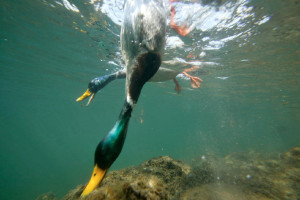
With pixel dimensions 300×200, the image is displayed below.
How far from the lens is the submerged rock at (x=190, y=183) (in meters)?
1.62

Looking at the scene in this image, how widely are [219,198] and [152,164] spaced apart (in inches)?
104

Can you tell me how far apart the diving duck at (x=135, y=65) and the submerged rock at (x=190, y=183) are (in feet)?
1.89

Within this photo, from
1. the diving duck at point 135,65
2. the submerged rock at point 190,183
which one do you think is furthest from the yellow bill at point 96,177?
the submerged rock at point 190,183

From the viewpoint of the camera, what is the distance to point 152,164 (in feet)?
14.4

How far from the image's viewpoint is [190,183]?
484cm

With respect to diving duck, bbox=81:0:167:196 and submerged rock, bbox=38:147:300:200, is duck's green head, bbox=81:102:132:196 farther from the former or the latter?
submerged rock, bbox=38:147:300:200

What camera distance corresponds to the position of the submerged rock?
63.6 inches

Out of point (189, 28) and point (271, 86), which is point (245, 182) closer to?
point (189, 28)

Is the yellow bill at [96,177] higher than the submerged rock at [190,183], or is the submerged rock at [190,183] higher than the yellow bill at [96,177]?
the yellow bill at [96,177]

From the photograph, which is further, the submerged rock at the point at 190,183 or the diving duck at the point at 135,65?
the submerged rock at the point at 190,183

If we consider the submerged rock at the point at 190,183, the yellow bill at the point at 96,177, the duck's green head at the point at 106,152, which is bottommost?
the submerged rock at the point at 190,183

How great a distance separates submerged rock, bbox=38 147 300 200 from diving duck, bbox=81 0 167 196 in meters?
0.58

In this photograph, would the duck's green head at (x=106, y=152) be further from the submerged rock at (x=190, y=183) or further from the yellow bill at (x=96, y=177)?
the submerged rock at (x=190, y=183)

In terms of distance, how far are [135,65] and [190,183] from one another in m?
4.69
